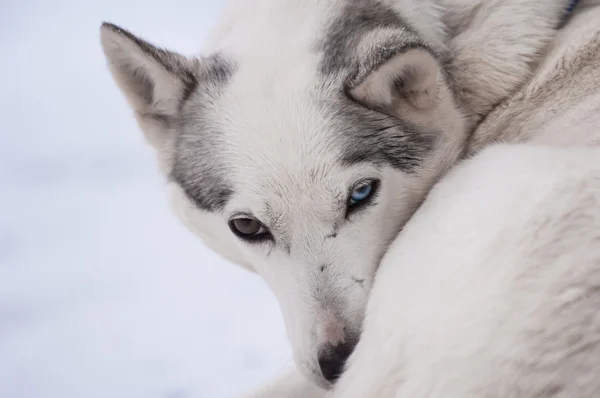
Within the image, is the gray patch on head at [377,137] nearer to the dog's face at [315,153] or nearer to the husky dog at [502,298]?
the dog's face at [315,153]

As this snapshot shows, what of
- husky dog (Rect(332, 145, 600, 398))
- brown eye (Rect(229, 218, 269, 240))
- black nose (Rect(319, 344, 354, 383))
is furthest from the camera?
brown eye (Rect(229, 218, 269, 240))

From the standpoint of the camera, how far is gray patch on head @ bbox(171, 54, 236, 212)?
1.76 metres

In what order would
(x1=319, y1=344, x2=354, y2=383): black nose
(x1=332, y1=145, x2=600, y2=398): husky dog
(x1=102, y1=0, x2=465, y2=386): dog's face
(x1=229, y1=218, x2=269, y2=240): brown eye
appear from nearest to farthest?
(x1=332, y1=145, x2=600, y2=398): husky dog, (x1=319, y1=344, x2=354, y2=383): black nose, (x1=102, y1=0, x2=465, y2=386): dog's face, (x1=229, y1=218, x2=269, y2=240): brown eye

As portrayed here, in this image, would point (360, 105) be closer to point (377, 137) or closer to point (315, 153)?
point (377, 137)

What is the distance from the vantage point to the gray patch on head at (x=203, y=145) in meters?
1.76

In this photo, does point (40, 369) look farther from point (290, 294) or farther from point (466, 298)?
point (466, 298)

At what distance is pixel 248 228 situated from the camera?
1729mm

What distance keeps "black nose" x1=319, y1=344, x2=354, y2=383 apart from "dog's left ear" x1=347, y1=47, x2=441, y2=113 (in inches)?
25.8

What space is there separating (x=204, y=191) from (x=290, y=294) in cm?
42

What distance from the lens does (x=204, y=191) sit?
1.84 metres

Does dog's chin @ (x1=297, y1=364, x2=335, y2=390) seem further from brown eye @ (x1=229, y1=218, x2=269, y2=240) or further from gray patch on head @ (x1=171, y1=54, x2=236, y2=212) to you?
gray patch on head @ (x1=171, y1=54, x2=236, y2=212)

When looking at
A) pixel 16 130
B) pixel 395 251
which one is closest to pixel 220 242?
pixel 395 251

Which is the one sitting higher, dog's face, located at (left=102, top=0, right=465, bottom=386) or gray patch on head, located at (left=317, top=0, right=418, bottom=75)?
gray patch on head, located at (left=317, top=0, right=418, bottom=75)

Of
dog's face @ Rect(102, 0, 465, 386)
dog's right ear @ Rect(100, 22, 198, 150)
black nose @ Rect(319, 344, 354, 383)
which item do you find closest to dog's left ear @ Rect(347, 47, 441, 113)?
dog's face @ Rect(102, 0, 465, 386)
